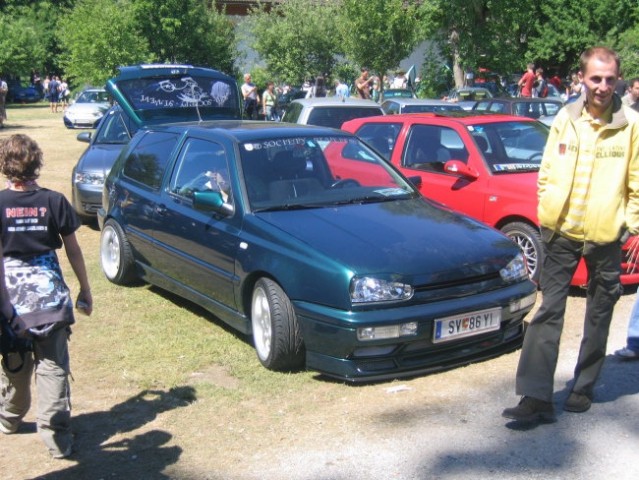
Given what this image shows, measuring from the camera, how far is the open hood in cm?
1043

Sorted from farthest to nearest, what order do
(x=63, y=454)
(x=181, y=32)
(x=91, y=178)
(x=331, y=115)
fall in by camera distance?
(x=181, y=32), (x=331, y=115), (x=91, y=178), (x=63, y=454)

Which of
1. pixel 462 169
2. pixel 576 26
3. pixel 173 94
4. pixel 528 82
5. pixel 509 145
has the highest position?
pixel 576 26

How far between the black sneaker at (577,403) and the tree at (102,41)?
18.7 m

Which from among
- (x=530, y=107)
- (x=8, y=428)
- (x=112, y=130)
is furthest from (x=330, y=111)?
(x=8, y=428)

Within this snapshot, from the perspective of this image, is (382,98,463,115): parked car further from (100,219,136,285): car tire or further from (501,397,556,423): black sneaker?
(501,397,556,423): black sneaker

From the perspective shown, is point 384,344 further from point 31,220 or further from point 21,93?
point 21,93

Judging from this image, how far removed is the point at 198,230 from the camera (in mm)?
6191

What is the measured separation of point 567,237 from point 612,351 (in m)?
1.89

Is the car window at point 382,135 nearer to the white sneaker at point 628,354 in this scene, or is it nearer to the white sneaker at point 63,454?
the white sneaker at point 628,354

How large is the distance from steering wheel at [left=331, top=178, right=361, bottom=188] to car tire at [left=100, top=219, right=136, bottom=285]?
2.36 metres

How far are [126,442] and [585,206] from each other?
2852 millimetres

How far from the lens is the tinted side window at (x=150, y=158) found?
7105 millimetres

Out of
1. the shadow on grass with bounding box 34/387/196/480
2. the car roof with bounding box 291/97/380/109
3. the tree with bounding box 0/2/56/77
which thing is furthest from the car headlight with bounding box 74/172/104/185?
the tree with bounding box 0/2/56/77

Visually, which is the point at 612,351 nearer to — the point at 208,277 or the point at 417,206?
the point at 417,206
